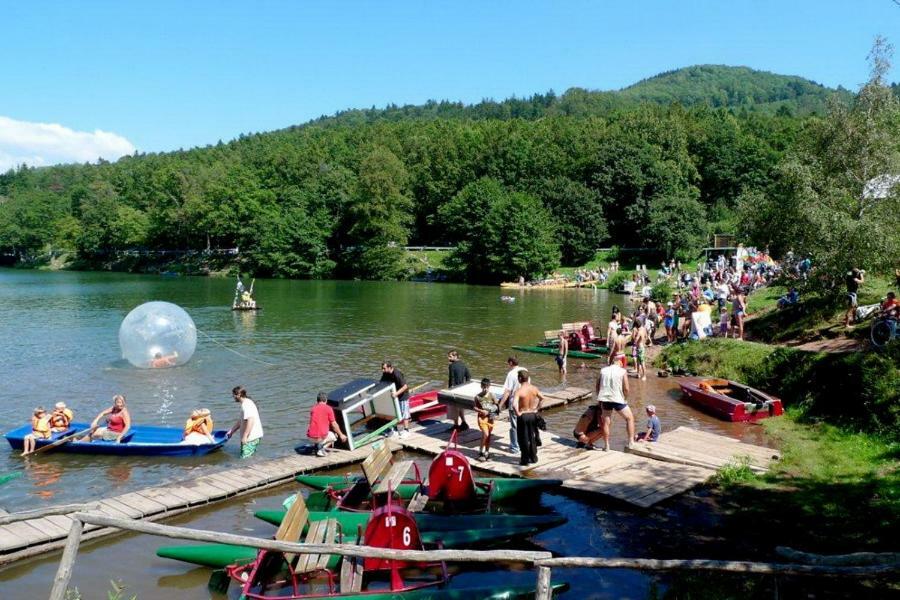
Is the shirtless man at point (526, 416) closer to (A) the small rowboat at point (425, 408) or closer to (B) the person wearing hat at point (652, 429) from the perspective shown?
(B) the person wearing hat at point (652, 429)

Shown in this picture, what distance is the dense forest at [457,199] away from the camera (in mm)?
73812

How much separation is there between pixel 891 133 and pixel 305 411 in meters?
21.9

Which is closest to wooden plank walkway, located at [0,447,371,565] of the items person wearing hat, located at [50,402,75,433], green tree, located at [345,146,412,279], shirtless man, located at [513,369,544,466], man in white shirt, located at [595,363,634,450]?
shirtless man, located at [513,369,544,466]

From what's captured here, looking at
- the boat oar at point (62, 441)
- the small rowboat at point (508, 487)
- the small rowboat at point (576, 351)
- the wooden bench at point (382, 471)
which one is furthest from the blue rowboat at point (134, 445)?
the small rowboat at point (576, 351)

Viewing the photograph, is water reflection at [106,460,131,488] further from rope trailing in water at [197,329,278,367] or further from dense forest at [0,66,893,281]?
dense forest at [0,66,893,281]

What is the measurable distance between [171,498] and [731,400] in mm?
13029

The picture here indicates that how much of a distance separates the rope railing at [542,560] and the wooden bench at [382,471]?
3.52 m

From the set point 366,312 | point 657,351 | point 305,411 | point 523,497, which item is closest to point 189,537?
point 523,497

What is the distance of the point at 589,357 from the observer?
2733 centimetres

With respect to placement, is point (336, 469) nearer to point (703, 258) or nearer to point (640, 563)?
point (640, 563)

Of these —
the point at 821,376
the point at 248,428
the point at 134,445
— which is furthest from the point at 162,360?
the point at 821,376

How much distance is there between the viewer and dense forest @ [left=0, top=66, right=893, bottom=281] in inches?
2906

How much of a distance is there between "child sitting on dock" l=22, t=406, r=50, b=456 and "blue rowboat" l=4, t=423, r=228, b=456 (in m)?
0.11

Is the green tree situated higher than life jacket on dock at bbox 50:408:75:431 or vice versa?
the green tree
